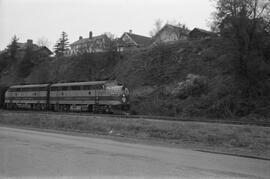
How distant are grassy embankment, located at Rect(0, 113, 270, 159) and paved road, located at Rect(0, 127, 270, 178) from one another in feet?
8.56

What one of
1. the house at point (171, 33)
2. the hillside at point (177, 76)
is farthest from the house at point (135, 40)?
the hillside at point (177, 76)

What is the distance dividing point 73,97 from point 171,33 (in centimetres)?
4154

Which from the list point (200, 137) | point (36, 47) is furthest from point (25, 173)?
point (36, 47)

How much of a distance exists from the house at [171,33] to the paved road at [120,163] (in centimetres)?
5826

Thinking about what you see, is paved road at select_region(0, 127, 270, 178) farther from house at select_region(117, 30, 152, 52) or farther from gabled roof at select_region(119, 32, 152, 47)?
gabled roof at select_region(119, 32, 152, 47)

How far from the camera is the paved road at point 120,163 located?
966 cm

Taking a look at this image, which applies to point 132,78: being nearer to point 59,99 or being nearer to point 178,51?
point 178,51

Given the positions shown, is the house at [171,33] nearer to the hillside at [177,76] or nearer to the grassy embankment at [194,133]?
the hillside at [177,76]

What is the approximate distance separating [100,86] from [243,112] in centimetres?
1422

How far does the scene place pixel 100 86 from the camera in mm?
35781

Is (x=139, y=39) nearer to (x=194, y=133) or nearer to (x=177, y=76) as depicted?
(x=177, y=76)

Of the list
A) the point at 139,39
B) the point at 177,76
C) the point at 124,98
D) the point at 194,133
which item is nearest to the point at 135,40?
the point at 139,39

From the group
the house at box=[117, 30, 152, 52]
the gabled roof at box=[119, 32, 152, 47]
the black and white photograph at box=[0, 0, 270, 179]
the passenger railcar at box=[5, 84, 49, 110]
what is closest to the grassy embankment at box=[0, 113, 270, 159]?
the black and white photograph at box=[0, 0, 270, 179]

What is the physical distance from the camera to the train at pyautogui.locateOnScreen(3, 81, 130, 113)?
34.8 metres
